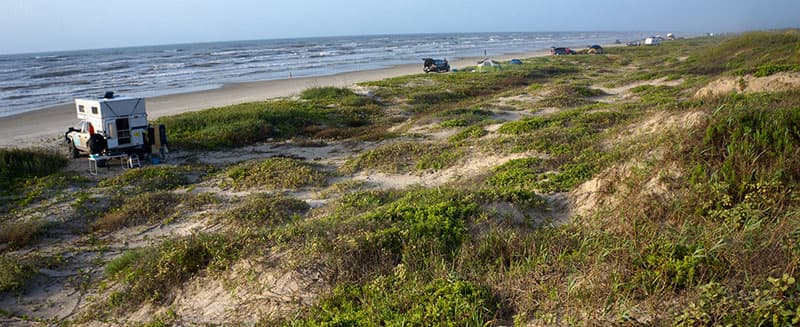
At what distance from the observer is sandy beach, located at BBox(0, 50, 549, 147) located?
20.6 m

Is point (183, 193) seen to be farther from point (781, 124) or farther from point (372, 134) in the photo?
point (781, 124)

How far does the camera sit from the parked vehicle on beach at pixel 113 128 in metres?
13.7

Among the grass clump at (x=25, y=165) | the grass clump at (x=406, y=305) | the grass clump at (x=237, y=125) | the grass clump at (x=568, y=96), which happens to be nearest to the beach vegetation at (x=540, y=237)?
the grass clump at (x=406, y=305)

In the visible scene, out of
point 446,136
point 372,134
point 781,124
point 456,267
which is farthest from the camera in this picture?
point 372,134

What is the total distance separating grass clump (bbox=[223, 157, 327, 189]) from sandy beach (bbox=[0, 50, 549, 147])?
10.6m

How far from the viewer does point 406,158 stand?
13.1m

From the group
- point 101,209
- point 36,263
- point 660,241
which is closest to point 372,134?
point 101,209

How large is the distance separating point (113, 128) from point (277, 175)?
5352 mm

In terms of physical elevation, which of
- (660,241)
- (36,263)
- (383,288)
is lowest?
(36,263)

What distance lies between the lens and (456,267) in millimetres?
5469

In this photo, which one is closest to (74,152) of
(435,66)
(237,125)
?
(237,125)

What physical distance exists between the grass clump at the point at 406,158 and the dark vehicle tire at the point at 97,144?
6.82m

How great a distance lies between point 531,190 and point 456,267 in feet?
12.3

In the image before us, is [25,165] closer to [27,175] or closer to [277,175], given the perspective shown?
[27,175]
